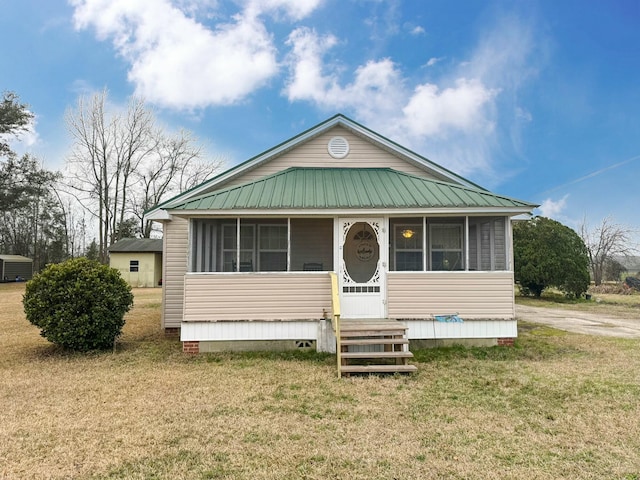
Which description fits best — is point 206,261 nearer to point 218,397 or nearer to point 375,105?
point 218,397

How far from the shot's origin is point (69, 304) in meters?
7.43

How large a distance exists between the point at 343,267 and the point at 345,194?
153 centimetres

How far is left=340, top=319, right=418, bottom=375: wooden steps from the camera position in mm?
6184

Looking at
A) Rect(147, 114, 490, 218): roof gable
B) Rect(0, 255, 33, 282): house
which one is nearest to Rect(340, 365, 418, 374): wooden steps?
Rect(147, 114, 490, 218): roof gable

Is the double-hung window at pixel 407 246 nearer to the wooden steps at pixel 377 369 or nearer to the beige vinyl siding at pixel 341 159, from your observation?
the beige vinyl siding at pixel 341 159

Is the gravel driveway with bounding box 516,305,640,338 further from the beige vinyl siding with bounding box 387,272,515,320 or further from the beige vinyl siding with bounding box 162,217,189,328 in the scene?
the beige vinyl siding with bounding box 162,217,189,328

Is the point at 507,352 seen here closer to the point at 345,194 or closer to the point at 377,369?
the point at 377,369

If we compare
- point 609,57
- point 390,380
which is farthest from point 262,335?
point 609,57

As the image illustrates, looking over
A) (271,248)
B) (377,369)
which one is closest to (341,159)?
(271,248)

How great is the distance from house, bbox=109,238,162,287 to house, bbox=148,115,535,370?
21.7 meters

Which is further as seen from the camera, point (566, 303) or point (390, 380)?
point (566, 303)

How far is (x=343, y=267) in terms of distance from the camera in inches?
312

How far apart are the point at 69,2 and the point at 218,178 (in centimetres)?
910

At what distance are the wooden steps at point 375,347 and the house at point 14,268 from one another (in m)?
34.2
